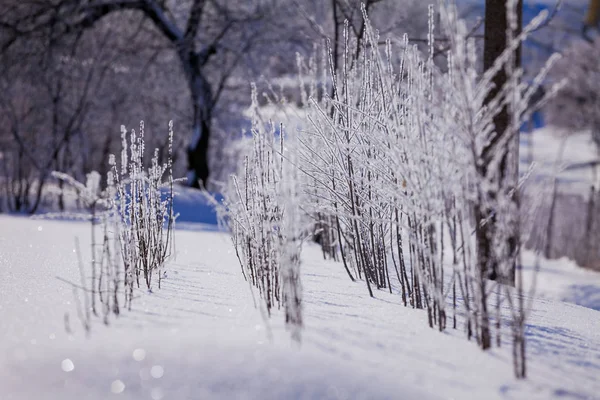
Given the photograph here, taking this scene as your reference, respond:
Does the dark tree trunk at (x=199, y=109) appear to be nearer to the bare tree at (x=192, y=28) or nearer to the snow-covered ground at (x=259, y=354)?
the bare tree at (x=192, y=28)

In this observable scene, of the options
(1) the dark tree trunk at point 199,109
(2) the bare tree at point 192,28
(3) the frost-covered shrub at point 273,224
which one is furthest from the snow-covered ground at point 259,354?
(1) the dark tree trunk at point 199,109

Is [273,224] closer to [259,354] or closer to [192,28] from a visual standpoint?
[259,354]

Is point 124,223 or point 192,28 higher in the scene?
point 192,28

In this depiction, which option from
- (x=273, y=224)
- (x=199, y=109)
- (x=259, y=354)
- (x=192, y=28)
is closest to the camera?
(x=259, y=354)

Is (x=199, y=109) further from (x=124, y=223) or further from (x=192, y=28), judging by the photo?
(x=124, y=223)

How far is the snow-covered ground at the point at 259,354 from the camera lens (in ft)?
4.97

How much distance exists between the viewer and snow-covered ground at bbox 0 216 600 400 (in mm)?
1514

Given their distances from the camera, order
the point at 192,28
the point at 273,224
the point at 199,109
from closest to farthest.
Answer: the point at 273,224, the point at 192,28, the point at 199,109

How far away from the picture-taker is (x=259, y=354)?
168 cm

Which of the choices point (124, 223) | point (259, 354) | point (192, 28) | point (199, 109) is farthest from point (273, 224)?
point (192, 28)

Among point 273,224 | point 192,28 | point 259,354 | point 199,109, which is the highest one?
point 192,28

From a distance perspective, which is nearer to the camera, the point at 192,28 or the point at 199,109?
the point at 192,28

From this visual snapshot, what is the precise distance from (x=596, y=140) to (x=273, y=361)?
48.9ft

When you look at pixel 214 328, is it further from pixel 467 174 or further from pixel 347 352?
pixel 467 174
